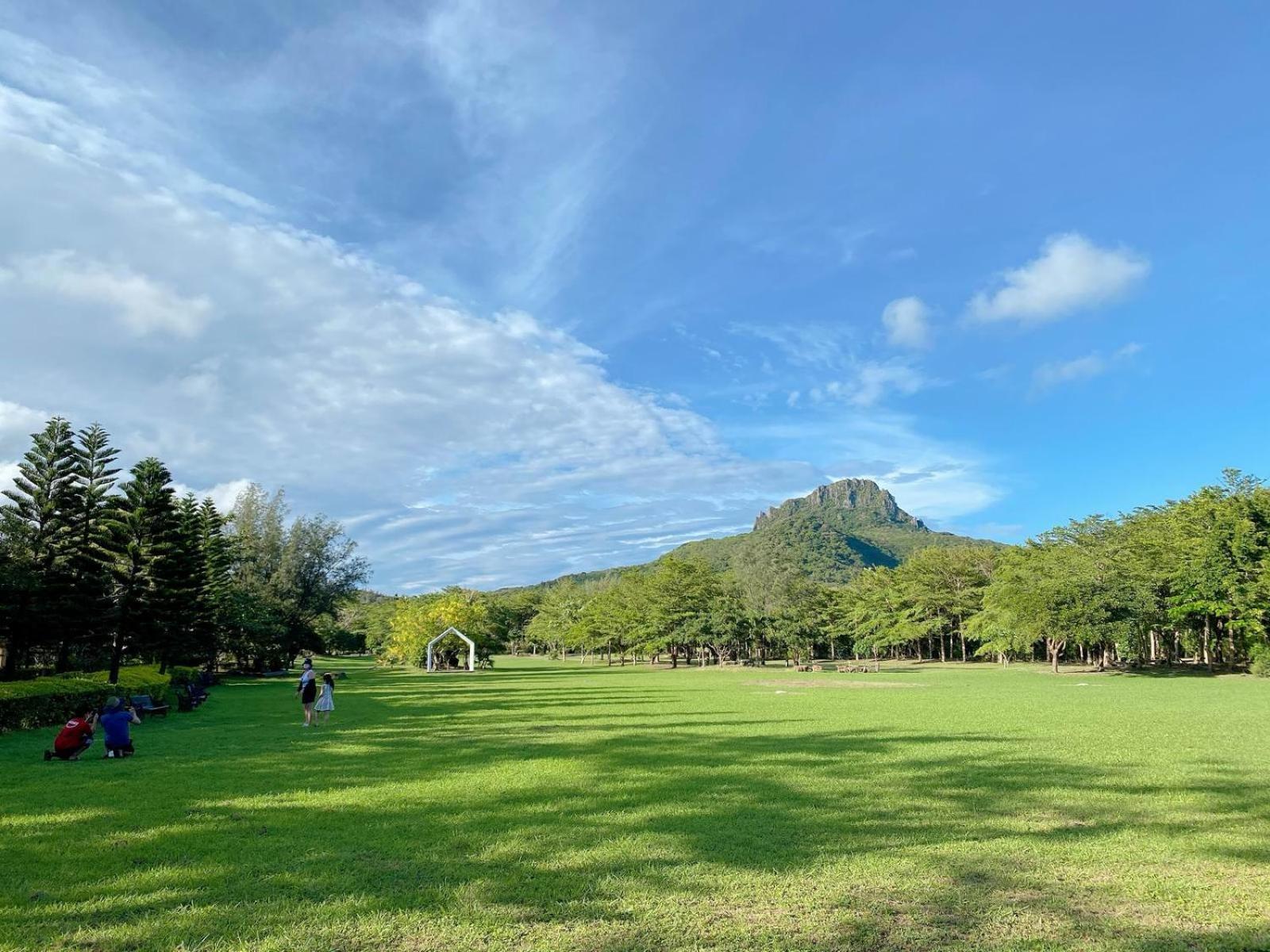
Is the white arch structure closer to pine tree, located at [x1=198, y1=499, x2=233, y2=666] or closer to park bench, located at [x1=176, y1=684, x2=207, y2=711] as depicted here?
pine tree, located at [x1=198, y1=499, x2=233, y2=666]

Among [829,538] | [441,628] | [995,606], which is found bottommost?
[441,628]

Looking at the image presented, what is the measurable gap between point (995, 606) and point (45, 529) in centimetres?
4747

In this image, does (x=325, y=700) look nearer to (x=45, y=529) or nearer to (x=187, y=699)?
(x=187, y=699)

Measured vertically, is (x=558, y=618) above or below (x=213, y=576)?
below

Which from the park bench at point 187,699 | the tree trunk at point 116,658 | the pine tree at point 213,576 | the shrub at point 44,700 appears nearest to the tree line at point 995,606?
the pine tree at point 213,576

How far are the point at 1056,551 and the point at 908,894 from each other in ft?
147

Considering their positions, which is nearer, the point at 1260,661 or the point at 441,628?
the point at 1260,661

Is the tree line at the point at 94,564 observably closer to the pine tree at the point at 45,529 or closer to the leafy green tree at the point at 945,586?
the pine tree at the point at 45,529

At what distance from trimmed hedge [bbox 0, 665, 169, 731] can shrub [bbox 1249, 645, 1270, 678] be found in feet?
148

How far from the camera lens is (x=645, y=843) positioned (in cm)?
643

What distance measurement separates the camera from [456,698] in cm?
2445

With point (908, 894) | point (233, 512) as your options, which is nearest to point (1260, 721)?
point (908, 894)

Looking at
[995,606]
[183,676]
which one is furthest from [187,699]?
[995,606]

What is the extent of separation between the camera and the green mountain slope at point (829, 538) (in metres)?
116
